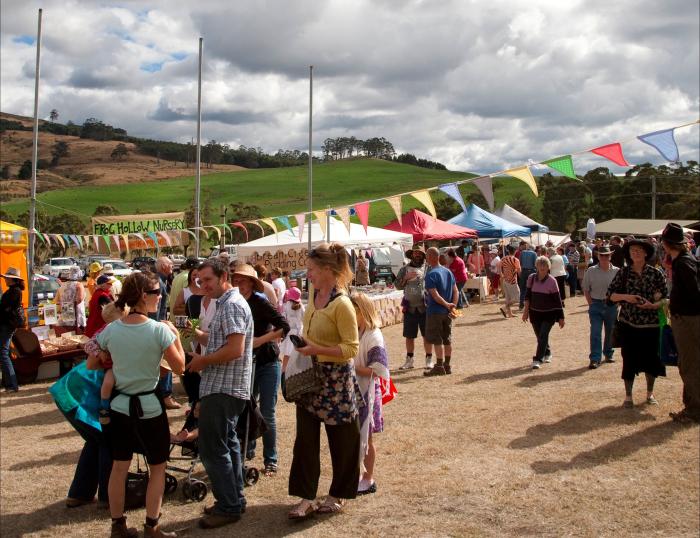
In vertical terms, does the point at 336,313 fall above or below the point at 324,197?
below

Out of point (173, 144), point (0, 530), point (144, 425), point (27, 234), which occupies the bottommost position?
point (0, 530)

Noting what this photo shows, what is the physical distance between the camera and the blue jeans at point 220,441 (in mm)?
4293

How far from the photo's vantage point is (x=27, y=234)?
1377 cm

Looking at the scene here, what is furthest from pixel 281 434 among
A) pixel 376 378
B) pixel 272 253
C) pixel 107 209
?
pixel 107 209

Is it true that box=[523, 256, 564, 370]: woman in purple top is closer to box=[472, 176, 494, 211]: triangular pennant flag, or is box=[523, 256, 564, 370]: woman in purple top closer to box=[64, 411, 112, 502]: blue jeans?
box=[472, 176, 494, 211]: triangular pennant flag

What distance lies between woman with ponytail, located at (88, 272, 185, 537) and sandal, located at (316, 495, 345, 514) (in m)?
1.06

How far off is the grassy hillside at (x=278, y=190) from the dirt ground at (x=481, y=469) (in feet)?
199

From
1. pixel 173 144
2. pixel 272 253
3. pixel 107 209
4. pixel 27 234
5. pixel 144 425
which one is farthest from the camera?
pixel 173 144

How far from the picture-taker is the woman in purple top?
9336 mm

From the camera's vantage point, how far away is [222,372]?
14.0ft

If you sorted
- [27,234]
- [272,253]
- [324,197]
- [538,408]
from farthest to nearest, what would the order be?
[324,197], [272,253], [27,234], [538,408]

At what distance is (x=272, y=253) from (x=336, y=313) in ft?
66.1

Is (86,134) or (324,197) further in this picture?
(86,134)

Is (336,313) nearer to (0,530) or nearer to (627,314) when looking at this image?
(0,530)
